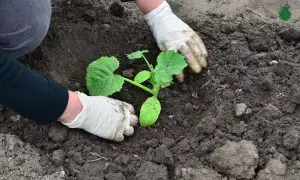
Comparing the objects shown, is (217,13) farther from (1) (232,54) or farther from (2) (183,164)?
(2) (183,164)

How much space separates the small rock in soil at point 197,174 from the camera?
1726mm

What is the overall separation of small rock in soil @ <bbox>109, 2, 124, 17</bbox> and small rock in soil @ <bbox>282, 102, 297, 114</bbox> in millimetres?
1010

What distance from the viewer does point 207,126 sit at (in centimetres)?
188

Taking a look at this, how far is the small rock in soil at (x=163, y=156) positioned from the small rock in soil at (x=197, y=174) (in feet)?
0.17

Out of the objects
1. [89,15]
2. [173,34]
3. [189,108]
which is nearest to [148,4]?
[173,34]

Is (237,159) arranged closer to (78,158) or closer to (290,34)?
(78,158)

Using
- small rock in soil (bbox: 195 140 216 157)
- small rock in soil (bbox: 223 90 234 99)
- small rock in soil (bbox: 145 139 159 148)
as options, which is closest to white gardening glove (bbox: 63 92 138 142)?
small rock in soil (bbox: 145 139 159 148)

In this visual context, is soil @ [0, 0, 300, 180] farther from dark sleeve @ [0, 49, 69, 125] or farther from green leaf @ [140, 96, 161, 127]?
dark sleeve @ [0, 49, 69, 125]

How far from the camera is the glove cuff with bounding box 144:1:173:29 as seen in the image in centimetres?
230

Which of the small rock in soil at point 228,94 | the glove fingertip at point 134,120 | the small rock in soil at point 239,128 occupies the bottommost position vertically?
the glove fingertip at point 134,120

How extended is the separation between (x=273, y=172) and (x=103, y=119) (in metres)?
0.70

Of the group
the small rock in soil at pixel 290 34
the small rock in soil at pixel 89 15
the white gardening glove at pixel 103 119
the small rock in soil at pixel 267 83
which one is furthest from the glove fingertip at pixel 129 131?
the small rock in soil at pixel 290 34

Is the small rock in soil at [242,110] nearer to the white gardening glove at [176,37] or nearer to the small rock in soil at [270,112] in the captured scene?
the small rock in soil at [270,112]

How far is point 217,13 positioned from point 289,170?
1.07 metres
